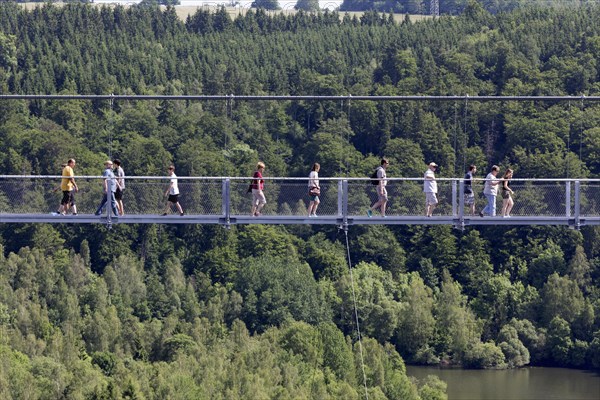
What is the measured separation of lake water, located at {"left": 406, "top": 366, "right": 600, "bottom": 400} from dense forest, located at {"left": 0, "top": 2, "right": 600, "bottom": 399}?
1487 millimetres

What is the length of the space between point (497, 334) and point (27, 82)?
31.6m

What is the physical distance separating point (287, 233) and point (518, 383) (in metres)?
18.3

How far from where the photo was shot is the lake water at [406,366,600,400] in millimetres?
96375

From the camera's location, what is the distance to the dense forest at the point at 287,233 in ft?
271

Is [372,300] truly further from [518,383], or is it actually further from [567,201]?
[567,201]

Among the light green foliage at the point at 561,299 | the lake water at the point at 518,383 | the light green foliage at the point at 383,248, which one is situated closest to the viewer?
the lake water at the point at 518,383

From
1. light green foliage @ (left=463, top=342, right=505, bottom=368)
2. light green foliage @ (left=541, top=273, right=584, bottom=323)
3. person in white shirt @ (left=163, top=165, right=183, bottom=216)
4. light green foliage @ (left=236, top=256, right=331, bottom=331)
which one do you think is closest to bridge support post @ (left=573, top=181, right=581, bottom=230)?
person in white shirt @ (left=163, top=165, right=183, bottom=216)

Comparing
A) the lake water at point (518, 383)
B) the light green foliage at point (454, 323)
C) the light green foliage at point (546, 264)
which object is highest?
the light green foliage at point (546, 264)

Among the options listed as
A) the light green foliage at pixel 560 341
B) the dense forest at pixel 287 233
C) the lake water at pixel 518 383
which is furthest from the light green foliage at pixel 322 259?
the light green foliage at pixel 560 341

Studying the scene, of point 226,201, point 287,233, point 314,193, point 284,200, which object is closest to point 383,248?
point 287,233

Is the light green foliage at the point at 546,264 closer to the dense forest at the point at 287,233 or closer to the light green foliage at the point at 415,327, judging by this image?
the dense forest at the point at 287,233

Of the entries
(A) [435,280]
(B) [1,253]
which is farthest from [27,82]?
(A) [435,280]

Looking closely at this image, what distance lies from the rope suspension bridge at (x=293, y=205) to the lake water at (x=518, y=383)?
46316mm

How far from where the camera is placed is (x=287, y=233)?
114 m
